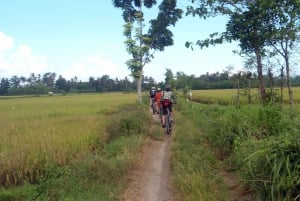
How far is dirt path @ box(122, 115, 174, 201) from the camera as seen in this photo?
6953mm

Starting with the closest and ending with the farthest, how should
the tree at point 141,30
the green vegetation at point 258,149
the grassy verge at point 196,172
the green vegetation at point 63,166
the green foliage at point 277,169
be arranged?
the green foliage at point 277,169 < the green vegetation at point 258,149 < the grassy verge at point 196,172 < the green vegetation at point 63,166 < the tree at point 141,30

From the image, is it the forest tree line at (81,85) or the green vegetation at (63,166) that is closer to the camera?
the green vegetation at (63,166)

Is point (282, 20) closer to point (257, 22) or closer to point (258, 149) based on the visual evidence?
point (257, 22)

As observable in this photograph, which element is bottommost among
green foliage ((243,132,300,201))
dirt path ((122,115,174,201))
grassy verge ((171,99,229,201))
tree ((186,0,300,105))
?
dirt path ((122,115,174,201))

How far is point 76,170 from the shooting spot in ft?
26.8

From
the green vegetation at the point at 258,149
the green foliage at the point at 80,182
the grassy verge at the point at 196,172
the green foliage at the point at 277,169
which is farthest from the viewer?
the green foliage at the point at 80,182

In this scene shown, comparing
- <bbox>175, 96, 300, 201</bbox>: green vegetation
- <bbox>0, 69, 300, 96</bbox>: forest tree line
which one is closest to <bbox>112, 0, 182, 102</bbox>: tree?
<bbox>175, 96, 300, 201</bbox>: green vegetation

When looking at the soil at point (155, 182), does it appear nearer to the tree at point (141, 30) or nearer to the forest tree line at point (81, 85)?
the tree at point (141, 30)

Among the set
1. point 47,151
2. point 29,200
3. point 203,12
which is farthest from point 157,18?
point 29,200

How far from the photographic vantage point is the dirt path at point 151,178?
6.95 metres

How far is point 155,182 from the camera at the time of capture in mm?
7844

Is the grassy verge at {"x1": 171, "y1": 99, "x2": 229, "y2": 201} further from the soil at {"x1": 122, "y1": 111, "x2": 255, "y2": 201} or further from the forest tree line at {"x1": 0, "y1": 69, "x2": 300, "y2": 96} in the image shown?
the forest tree line at {"x1": 0, "y1": 69, "x2": 300, "y2": 96}

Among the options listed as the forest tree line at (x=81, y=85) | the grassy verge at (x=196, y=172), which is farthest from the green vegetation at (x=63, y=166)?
the forest tree line at (x=81, y=85)

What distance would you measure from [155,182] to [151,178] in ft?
1.16
